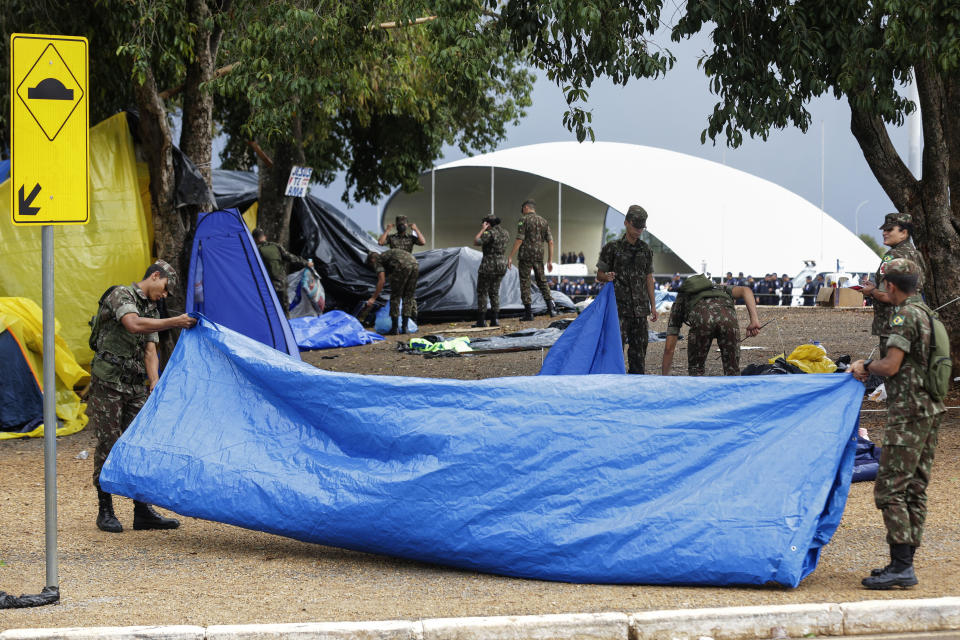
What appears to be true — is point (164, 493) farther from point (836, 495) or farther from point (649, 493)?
point (836, 495)

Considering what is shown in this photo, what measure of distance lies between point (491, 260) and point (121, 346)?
9620mm

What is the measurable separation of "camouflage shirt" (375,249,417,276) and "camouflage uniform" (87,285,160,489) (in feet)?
31.7

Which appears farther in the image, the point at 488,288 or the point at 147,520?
the point at 488,288

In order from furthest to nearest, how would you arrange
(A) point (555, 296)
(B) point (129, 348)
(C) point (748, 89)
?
(A) point (555, 296) → (C) point (748, 89) → (B) point (129, 348)

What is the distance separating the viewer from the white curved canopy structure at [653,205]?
43938mm

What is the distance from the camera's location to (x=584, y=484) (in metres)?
5.32

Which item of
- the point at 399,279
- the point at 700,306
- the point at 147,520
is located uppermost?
the point at 399,279

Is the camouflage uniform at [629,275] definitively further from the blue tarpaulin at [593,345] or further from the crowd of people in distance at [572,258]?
the crowd of people in distance at [572,258]

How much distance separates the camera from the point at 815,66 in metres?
9.77

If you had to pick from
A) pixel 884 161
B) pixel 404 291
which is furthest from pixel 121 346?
pixel 404 291

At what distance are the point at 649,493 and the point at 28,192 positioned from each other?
3340 millimetres

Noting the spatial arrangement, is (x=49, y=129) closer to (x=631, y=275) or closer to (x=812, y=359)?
(x=631, y=275)

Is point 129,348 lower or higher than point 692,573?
higher

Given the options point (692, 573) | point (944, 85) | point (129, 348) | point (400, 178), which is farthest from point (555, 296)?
point (692, 573)
